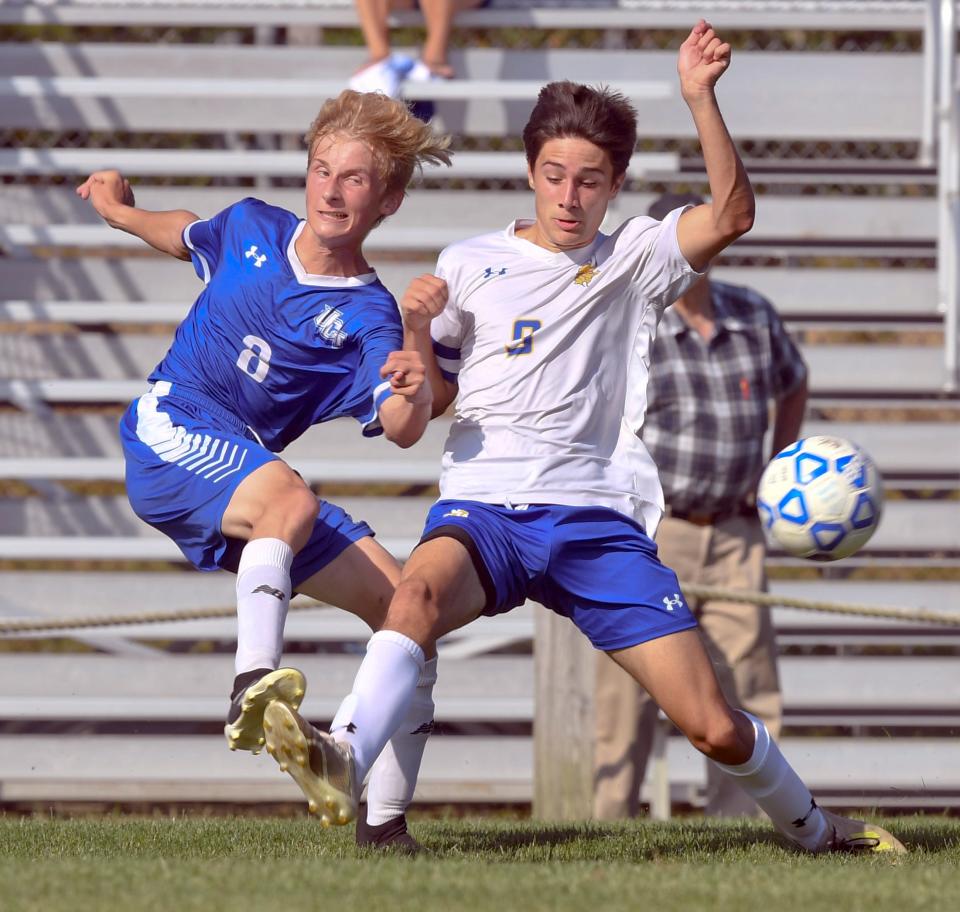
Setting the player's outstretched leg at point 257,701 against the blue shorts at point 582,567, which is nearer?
Answer: the player's outstretched leg at point 257,701

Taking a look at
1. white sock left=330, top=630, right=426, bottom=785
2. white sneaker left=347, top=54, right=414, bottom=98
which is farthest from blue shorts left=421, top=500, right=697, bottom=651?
white sneaker left=347, top=54, right=414, bottom=98

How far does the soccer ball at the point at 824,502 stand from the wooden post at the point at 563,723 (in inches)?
87.5

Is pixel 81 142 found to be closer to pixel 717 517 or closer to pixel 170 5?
pixel 170 5

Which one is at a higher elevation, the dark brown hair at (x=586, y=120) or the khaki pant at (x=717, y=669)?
the dark brown hair at (x=586, y=120)

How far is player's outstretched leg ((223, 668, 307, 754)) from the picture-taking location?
12.1ft

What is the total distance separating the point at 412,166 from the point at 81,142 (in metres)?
6.42

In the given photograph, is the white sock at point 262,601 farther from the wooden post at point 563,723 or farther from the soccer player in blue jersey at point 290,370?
the wooden post at point 563,723

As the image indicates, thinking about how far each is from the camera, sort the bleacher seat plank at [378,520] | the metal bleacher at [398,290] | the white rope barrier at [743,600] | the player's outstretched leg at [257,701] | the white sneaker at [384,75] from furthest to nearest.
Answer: the bleacher seat plank at [378,520] < the white sneaker at [384,75] < the metal bleacher at [398,290] < the white rope barrier at [743,600] < the player's outstretched leg at [257,701]

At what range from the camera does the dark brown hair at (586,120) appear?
441 cm

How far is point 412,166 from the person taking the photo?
15.8 feet

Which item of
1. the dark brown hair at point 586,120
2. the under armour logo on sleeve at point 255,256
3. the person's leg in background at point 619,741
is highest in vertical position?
the dark brown hair at point 586,120

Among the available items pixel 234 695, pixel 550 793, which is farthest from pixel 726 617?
pixel 234 695

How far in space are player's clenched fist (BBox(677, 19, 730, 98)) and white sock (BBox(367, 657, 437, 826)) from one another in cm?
175

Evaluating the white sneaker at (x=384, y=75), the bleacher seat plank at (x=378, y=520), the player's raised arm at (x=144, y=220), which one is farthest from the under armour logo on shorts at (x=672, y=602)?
the white sneaker at (x=384, y=75)
